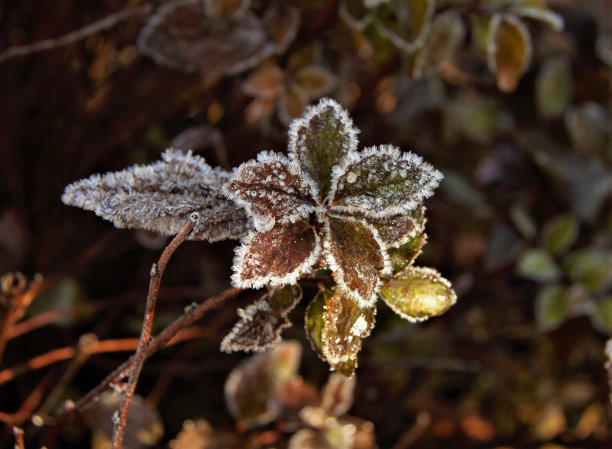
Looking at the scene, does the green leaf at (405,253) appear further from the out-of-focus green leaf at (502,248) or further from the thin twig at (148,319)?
the out-of-focus green leaf at (502,248)

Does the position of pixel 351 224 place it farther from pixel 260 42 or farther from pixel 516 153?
pixel 516 153

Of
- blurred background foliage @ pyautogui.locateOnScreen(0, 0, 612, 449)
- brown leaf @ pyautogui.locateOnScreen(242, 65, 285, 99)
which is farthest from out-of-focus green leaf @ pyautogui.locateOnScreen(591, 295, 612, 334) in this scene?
brown leaf @ pyautogui.locateOnScreen(242, 65, 285, 99)

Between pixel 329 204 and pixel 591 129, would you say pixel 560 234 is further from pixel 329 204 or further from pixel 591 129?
pixel 329 204

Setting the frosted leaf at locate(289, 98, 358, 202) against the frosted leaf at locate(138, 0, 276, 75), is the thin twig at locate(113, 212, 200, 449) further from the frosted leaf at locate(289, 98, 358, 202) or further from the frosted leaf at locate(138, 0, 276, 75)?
the frosted leaf at locate(138, 0, 276, 75)

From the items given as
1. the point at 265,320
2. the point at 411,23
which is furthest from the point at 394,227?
the point at 411,23

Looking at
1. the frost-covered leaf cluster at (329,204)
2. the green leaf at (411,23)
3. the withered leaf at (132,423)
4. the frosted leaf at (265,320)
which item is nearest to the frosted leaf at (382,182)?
the frost-covered leaf cluster at (329,204)
